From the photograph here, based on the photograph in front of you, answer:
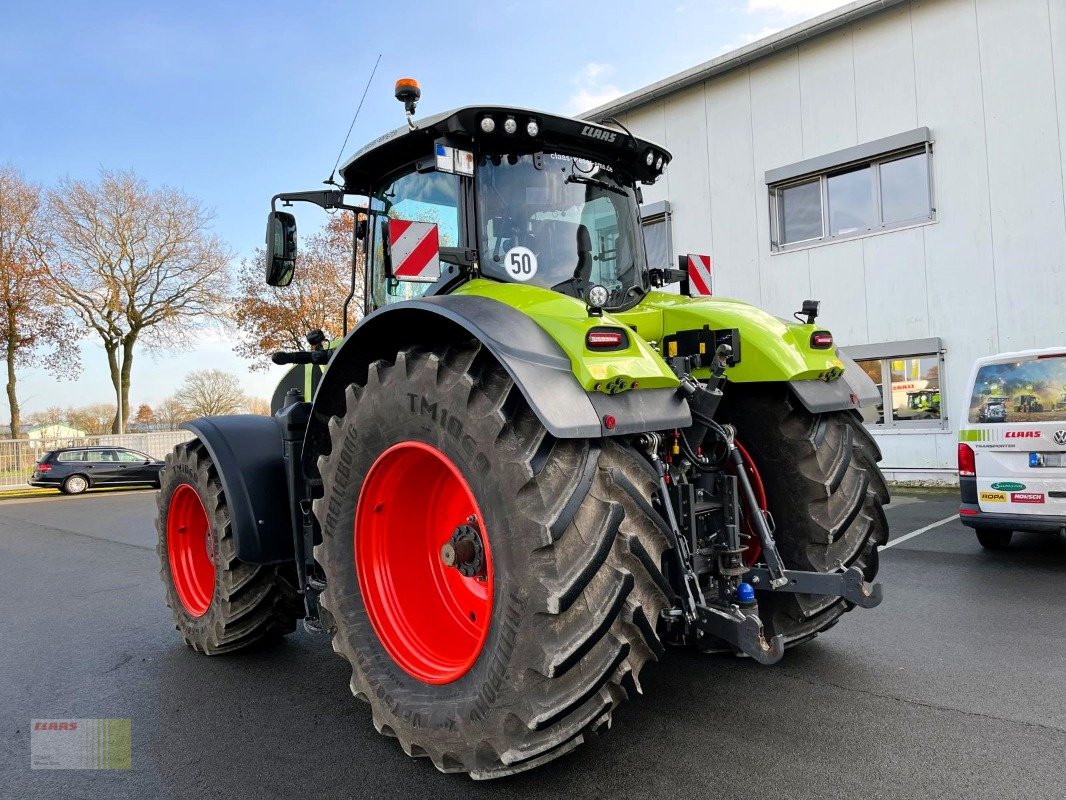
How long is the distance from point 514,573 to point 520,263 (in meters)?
1.51

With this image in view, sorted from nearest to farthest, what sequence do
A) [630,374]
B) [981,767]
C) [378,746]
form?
[630,374] → [981,767] → [378,746]

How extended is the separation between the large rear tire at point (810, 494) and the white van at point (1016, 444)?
3626 millimetres

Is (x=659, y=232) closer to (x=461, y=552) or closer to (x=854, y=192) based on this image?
(x=854, y=192)

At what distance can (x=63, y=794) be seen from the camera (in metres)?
2.81

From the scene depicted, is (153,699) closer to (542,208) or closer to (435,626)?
(435,626)

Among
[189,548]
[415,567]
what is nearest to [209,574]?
[189,548]

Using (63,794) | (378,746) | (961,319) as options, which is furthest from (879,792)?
(961,319)

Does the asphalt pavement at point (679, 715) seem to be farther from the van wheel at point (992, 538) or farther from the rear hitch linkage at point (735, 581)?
the van wheel at point (992, 538)

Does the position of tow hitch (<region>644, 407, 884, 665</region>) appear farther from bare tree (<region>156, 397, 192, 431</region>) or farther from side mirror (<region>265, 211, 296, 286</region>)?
bare tree (<region>156, 397, 192, 431</region>)

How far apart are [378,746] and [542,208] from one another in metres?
2.42

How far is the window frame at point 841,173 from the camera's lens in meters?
11.8

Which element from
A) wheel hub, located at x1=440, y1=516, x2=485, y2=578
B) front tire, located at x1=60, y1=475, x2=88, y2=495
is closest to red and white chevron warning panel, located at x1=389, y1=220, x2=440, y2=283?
wheel hub, located at x1=440, y1=516, x2=485, y2=578

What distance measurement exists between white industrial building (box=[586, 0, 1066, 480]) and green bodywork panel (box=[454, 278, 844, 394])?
7855 mm

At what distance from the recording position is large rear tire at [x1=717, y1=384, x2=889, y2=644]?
341 centimetres
